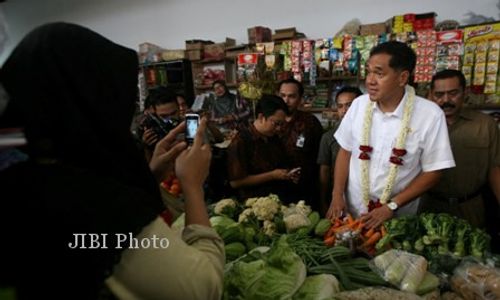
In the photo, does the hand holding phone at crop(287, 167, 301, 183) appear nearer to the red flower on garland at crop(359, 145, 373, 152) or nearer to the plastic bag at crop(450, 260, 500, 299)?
the red flower on garland at crop(359, 145, 373, 152)

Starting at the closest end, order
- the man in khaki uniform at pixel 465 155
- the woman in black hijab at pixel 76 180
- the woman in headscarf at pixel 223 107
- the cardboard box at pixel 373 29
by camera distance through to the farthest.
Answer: the woman in black hijab at pixel 76 180
the man in khaki uniform at pixel 465 155
the cardboard box at pixel 373 29
the woman in headscarf at pixel 223 107

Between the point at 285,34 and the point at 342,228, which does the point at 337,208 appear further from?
the point at 285,34

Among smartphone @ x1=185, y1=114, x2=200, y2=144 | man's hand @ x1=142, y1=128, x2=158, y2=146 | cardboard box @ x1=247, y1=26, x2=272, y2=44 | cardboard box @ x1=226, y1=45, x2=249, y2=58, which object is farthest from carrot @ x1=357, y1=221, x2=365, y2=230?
cardboard box @ x1=226, y1=45, x2=249, y2=58

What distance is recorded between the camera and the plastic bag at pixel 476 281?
1198mm

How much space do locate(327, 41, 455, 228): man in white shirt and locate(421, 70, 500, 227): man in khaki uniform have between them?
447mm

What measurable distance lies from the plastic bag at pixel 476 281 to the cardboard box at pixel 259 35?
4.56 metres

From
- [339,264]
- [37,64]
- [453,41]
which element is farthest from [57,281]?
[453,41]

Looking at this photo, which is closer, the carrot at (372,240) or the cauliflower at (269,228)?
the carrot at (372,240)

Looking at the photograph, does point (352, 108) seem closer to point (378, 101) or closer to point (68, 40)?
point (378, 101)

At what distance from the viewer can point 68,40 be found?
73 centimetres

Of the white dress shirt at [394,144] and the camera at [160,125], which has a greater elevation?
the camera at [160,125]

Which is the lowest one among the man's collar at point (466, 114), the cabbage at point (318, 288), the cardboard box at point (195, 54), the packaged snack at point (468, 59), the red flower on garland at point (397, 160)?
the cabbage at point (318, 288)

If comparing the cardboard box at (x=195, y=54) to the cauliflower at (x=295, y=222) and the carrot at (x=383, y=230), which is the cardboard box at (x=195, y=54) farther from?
the carrot at (x=383, y=230)

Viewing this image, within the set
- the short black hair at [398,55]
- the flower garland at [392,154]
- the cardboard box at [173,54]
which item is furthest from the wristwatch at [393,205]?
the cardboard box at [173,54]
